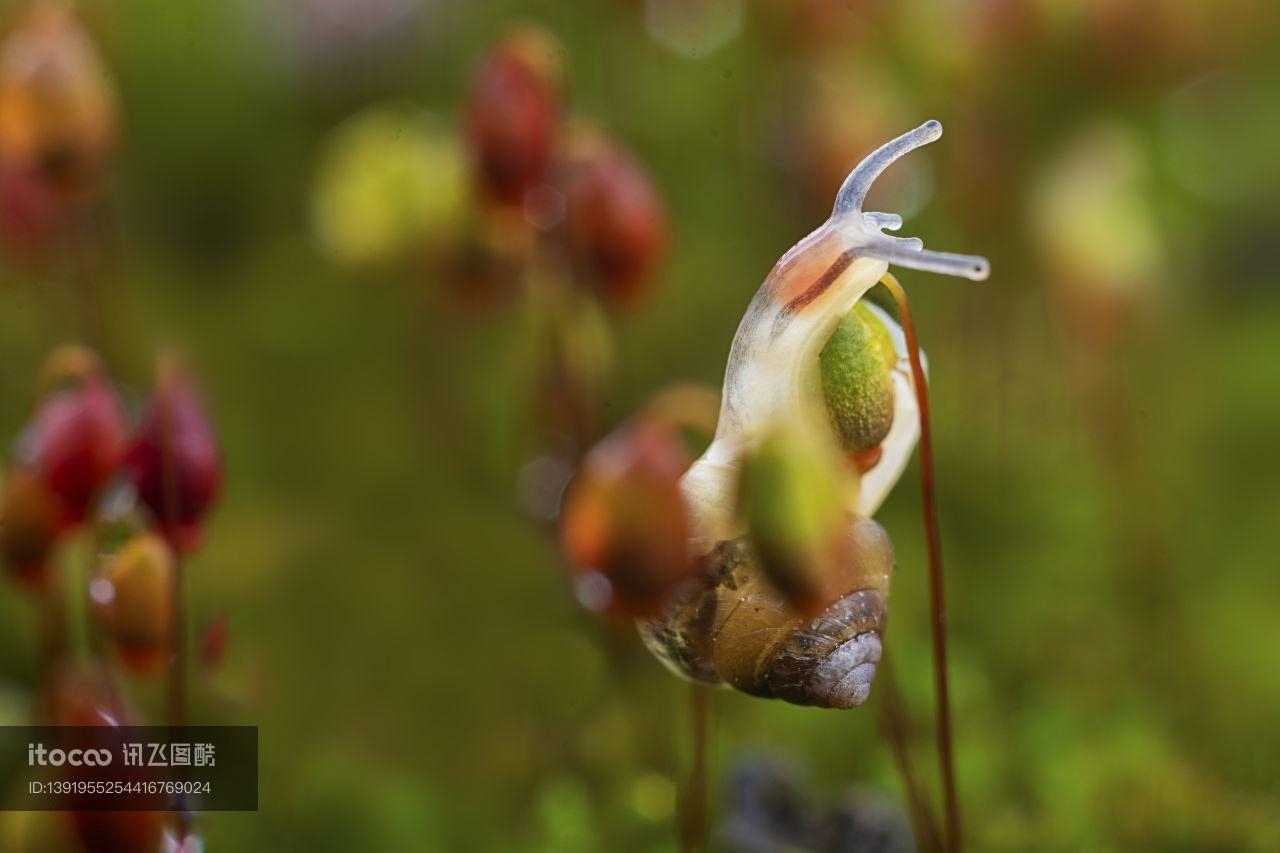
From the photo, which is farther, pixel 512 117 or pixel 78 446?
pixel 512 117

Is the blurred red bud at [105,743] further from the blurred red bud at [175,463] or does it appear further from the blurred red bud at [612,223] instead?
the blurred red bud at [612,223]

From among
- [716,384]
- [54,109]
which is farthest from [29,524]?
[716,384]

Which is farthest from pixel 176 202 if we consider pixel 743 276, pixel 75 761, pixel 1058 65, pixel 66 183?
pixel 75 761

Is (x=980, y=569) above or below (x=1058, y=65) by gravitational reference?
below

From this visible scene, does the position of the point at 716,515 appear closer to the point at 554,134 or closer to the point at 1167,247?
the point at 554,134

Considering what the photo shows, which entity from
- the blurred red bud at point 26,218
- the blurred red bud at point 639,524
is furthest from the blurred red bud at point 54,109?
the blurred red bud at point 639,524

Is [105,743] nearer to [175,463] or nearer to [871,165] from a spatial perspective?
[175,463]
